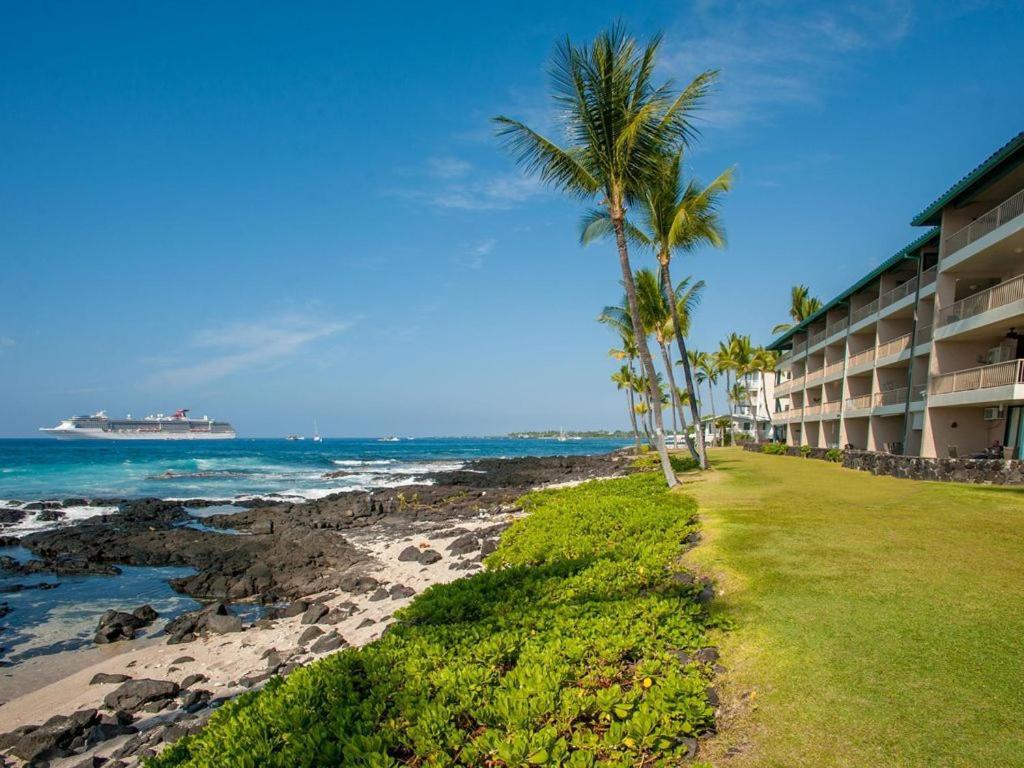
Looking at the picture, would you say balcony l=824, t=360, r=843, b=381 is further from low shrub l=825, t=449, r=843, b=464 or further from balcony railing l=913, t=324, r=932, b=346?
balcony railing l=913, t=324, r=932, b=346

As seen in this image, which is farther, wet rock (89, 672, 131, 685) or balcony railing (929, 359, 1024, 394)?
balcony railing (929, 359, 1024, 394)

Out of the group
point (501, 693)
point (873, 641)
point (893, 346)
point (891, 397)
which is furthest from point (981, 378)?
point (501, 693)

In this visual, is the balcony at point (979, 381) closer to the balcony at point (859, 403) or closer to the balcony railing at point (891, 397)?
the balcony railing at point (891, 397)

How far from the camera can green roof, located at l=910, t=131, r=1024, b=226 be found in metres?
17.6

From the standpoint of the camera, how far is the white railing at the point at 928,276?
79.8ft

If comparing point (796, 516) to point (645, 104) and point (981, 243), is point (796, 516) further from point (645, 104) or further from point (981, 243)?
point (981, 243)

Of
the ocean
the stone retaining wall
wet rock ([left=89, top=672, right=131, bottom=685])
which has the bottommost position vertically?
the ocean

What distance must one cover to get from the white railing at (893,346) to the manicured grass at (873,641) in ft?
62.2

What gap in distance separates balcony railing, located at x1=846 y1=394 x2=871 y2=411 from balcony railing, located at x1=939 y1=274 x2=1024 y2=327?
9.46 meters

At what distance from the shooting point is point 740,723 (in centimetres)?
424

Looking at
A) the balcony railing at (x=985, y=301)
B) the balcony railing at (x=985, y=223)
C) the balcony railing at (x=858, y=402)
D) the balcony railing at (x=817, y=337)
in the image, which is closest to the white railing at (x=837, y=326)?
the balcony railing at (x=817, y=337)

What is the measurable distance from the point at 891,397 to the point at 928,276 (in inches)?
240

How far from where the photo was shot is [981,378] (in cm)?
1980

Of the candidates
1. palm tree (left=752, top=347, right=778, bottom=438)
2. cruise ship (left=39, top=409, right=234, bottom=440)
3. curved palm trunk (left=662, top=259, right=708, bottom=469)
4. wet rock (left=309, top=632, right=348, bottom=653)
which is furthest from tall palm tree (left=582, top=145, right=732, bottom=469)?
cruise ship (left=39, top=409, right=234, bottom=440)
